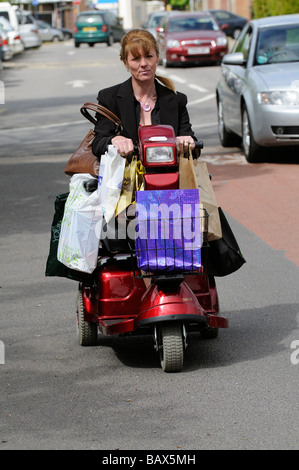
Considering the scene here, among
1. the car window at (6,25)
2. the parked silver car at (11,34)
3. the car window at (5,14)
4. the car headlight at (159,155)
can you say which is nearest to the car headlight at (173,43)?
the parked silver car at (11,34)

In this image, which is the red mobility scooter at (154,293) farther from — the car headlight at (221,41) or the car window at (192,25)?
the car window at (192,25)

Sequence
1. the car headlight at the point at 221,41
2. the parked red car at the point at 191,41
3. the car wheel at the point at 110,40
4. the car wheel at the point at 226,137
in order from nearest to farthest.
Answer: the car wheel at the point at 226,137
the parked red car at the point at 191,41
the car headlight at the point at 221,41
the car wheel at the point at 110,40

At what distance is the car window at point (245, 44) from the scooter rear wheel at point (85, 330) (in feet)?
29.4

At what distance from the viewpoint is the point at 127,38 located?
5.86m

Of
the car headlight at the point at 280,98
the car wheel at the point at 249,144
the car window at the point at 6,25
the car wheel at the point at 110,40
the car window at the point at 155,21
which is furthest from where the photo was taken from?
the car wheel at the point at 110,40

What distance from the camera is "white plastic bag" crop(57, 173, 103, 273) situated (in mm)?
5672

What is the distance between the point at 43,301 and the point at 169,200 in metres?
2.33

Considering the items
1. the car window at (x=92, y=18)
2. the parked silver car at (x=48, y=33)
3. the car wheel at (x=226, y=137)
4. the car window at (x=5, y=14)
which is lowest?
the parked silver car at (x=48, y=33)

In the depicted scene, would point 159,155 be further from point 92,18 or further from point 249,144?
point 92,18

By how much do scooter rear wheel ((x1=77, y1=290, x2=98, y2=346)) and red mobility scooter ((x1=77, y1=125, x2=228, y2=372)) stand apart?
2 cm

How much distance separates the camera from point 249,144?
13.9 m

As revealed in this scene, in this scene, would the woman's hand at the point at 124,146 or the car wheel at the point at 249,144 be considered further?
the car wheel at the point at 249,144

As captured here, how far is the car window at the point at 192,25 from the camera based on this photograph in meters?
34.8

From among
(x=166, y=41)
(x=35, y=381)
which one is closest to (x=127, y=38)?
(x=35, y=381)
